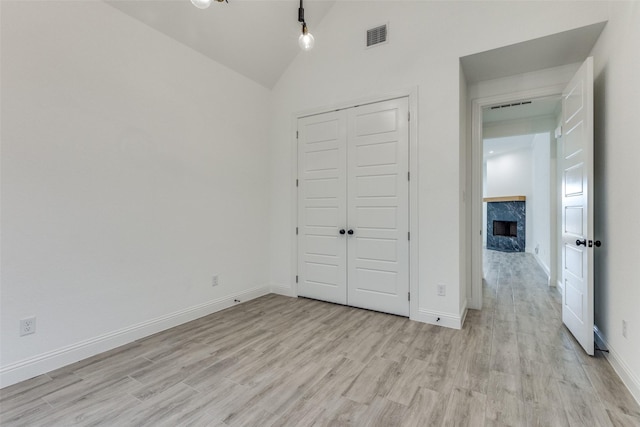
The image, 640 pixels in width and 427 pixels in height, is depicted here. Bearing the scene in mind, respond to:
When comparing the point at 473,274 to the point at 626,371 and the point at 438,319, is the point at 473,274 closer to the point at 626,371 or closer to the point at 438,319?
the point at 438,319

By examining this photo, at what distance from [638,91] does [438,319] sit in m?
2.38

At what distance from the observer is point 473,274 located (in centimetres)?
363

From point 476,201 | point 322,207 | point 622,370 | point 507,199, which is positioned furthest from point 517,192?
point 622,370

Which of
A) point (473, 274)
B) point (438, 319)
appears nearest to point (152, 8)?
point (438, 319)

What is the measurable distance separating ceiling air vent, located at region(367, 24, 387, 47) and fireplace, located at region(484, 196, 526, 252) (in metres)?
7.28

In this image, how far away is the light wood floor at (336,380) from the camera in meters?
1.72

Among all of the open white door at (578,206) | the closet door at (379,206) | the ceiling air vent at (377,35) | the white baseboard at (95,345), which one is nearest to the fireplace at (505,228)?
the open white door at (578,206)

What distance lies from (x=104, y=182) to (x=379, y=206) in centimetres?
273

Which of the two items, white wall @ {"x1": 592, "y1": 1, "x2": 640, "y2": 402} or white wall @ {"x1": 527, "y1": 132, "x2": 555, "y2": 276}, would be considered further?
white wall @ {"x1": 527, "y1": 132, "x2": 555, "y2": 276}

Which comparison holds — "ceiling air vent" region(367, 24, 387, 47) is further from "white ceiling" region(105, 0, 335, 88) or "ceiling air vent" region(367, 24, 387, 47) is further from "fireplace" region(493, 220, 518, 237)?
"fireplace" region(493, 220, 518, 237)

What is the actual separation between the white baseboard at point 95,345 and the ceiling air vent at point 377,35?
360 cm

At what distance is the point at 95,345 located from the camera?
2.47 metres

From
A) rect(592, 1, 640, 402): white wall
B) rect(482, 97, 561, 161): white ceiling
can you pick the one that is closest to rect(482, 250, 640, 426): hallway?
rect(592, 1, 640, 402): white wall

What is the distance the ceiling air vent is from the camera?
134 inches
